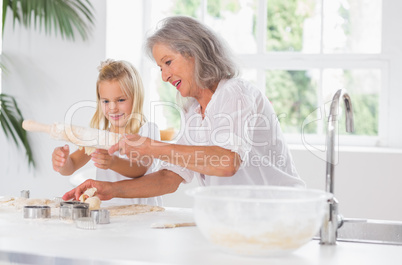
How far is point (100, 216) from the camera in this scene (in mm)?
1666

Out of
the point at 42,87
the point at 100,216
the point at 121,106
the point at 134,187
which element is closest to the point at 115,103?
the point at 121,106

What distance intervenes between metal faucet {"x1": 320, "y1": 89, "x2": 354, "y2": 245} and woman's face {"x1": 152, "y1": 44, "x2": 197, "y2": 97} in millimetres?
688

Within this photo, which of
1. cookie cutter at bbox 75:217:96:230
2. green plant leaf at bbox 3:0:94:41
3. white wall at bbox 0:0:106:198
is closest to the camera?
cookie cutter at bbox 75:217:96:230

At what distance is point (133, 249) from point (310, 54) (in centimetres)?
272

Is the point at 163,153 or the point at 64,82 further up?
the point at 64,82

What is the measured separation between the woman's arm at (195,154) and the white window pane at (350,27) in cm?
217

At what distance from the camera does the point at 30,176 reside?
3.84 m

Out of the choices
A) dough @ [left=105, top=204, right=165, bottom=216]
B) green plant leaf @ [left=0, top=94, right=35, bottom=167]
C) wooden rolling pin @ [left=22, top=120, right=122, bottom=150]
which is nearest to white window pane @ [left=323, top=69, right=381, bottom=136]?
green plant leaf @ [left=0, top=94, right=35, bottom=167]

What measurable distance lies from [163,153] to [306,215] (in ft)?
2.22

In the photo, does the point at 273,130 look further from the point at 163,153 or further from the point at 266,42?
the point at 266,42

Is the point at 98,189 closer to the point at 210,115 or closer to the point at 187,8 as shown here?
the point at 210,115

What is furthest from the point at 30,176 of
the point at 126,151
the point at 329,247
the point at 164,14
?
the point at 329,247

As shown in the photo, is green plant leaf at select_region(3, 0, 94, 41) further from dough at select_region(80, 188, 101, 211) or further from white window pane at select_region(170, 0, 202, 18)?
dough at select_region(80, 188, 101, 211)

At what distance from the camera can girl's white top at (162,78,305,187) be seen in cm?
185
